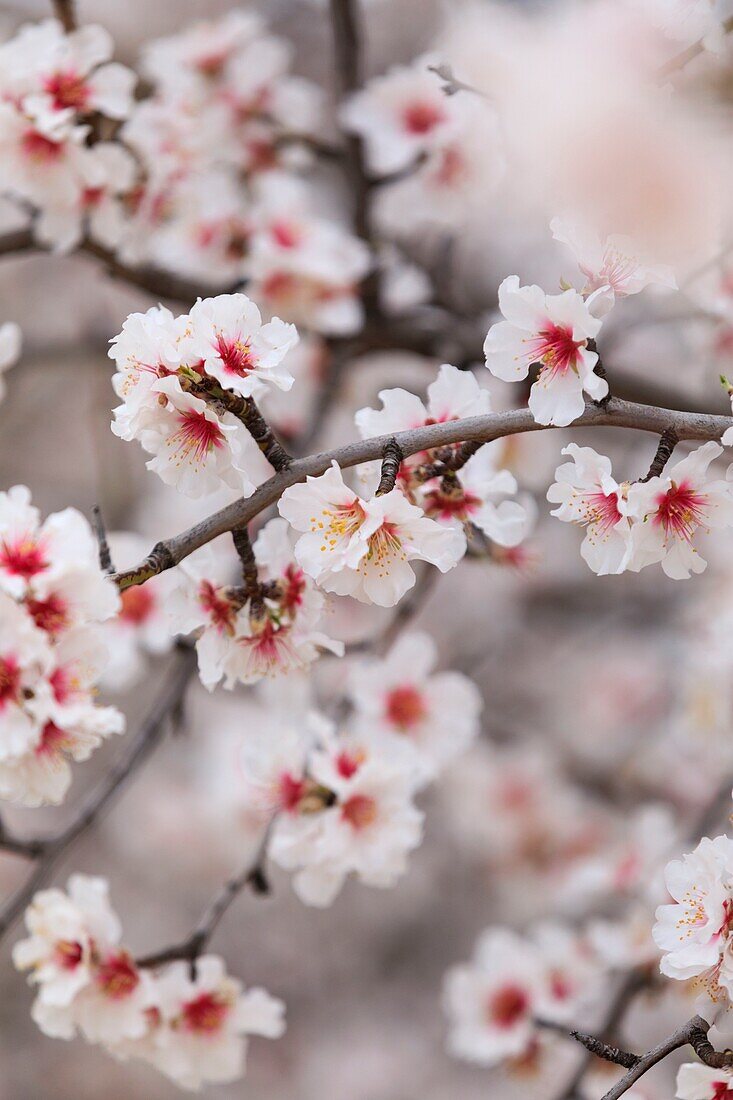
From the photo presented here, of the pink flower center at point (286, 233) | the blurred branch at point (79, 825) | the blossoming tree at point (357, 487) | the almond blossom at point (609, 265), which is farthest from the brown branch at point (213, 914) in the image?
the pink flower center at point (286, 233)

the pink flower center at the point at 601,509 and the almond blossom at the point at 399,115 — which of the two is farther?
the almond blossom at the point at 399,115

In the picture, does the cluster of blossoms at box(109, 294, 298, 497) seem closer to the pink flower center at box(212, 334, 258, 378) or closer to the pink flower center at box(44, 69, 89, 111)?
the pink flower center at box(212, 334, 258, 378)

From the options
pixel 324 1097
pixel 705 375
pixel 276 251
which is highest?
pixel 276 251

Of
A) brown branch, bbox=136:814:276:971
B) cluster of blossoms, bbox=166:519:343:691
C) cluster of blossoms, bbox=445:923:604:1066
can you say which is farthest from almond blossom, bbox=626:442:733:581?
cluster of blossoms, bbox=445:923:604:1066

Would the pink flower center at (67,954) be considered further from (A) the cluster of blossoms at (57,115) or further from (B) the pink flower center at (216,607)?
Result: (A) the cluster of blossoms at (57,115)

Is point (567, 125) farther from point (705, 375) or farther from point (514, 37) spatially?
point (514, 37)

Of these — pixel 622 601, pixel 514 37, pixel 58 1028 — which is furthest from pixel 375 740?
pixel 622 601

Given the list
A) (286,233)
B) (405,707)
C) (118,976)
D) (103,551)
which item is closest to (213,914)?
(118,976)
